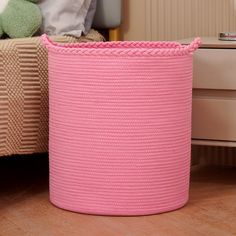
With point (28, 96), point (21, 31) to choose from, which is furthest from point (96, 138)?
point (21, 31)

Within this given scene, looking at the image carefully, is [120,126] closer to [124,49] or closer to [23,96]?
[124,49]

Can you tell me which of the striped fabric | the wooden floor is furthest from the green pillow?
the wooden floor

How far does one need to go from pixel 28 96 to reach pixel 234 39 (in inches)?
26.4

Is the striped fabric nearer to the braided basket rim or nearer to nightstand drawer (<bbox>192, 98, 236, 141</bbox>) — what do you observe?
the braided basket rim

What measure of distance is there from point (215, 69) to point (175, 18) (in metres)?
0.53

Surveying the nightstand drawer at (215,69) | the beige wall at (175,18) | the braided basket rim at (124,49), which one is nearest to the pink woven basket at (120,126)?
the braided basket rim at (124,49)

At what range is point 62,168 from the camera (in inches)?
63.7

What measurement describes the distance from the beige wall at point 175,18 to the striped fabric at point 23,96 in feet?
2.33

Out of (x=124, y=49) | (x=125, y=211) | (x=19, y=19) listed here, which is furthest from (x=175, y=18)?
(x=125, y=211)

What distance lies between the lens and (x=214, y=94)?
1.87m

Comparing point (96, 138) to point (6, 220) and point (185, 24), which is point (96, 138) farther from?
point (185, 24)

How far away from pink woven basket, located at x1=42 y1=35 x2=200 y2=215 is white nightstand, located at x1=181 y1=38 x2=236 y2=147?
0.23 meters

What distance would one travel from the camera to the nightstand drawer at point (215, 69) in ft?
5.98

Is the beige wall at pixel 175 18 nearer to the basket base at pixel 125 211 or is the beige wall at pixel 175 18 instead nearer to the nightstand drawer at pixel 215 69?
the nightstand drawer at pixel 215 69
